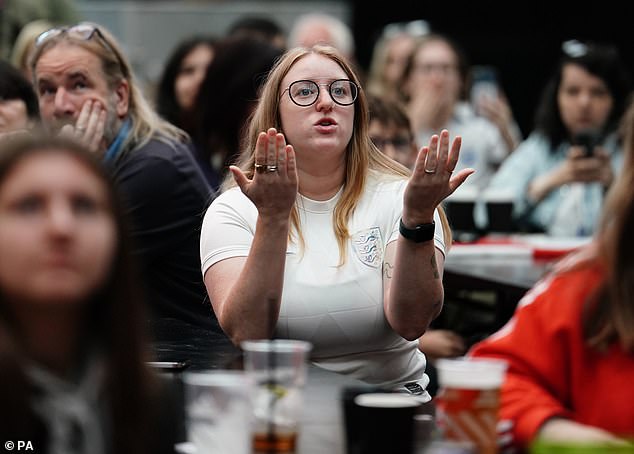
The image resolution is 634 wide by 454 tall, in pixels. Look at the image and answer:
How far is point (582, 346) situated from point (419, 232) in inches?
41.0

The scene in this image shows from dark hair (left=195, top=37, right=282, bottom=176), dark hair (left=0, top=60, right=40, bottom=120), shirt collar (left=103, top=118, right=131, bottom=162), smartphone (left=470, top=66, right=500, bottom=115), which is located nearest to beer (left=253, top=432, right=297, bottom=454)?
shirt collar (left=103, top=118, right=131, bottom=162)

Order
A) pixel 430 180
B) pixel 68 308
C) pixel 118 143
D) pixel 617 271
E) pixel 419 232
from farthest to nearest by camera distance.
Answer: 1. pixel 118 143
2. pixel 419 232
3. pixel 430 180
4. pixel 617 271
5. pixel 68 308

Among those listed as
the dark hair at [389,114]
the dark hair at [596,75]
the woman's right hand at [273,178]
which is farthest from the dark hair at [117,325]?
the dark hair at [596,75]

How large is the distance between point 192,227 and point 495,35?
905cm

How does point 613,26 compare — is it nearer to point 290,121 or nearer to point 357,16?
point 357,16

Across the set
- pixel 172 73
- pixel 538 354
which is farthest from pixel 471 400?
pixel 172 73

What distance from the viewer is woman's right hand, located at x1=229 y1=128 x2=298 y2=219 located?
3037 mm

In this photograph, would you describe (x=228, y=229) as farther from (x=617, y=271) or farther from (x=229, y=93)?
(x=229, y=93)

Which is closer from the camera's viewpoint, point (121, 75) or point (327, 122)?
point (327, 122)

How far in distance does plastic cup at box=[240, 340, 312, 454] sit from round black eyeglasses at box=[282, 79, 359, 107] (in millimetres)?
1636

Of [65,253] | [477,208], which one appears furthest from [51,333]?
[477,208]

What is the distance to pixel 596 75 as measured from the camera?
670 centimetres

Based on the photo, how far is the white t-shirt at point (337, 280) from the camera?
10.9 ft

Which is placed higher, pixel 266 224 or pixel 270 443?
pixel 266 224
